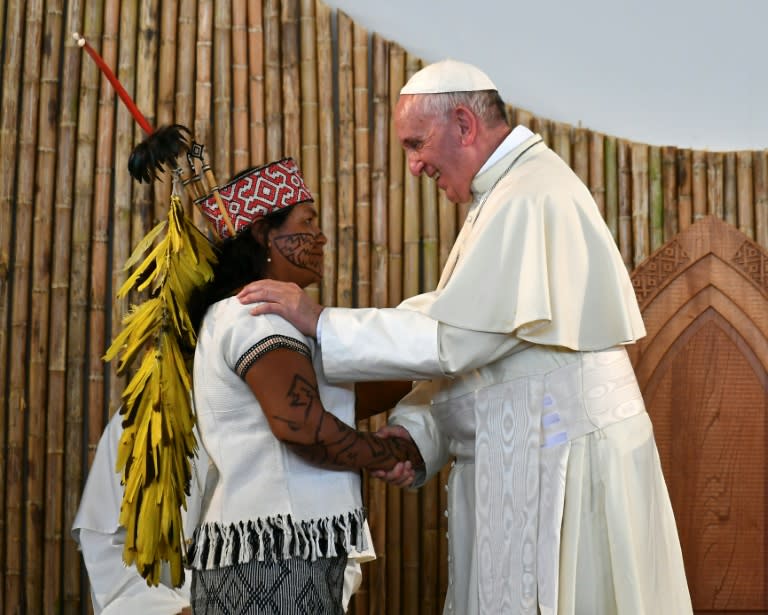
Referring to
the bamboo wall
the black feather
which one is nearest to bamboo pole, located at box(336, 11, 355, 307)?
the bamboo wall

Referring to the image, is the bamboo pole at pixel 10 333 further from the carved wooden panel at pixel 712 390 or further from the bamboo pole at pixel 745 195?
the bamboo pole at pixel 745 195

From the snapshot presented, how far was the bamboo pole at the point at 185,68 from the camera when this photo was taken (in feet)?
14.7

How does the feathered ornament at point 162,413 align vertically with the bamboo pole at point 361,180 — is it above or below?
below

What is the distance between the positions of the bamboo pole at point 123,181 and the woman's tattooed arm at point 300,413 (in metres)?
2.01

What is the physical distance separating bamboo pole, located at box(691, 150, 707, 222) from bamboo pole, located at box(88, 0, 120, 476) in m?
2.32

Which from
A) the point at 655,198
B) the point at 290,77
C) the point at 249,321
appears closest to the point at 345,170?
the point at 290,77

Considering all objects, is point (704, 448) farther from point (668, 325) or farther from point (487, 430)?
point (487, 430)

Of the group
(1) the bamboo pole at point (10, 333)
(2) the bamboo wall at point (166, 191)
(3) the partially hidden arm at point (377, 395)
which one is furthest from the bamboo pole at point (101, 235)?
(3) the partially hidden arm at point (377, 395)

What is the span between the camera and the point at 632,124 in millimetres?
4535

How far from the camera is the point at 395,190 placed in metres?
4.50

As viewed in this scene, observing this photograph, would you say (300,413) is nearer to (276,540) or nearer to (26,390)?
(276,540)

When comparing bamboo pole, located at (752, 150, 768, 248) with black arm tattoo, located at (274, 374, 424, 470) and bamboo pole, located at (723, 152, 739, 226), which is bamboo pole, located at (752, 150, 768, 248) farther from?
black arm tattoo, located at (274, 374, 424, 470)

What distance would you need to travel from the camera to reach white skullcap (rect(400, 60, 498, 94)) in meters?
3.12

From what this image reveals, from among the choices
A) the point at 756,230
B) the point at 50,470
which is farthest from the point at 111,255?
the point at 756,230
